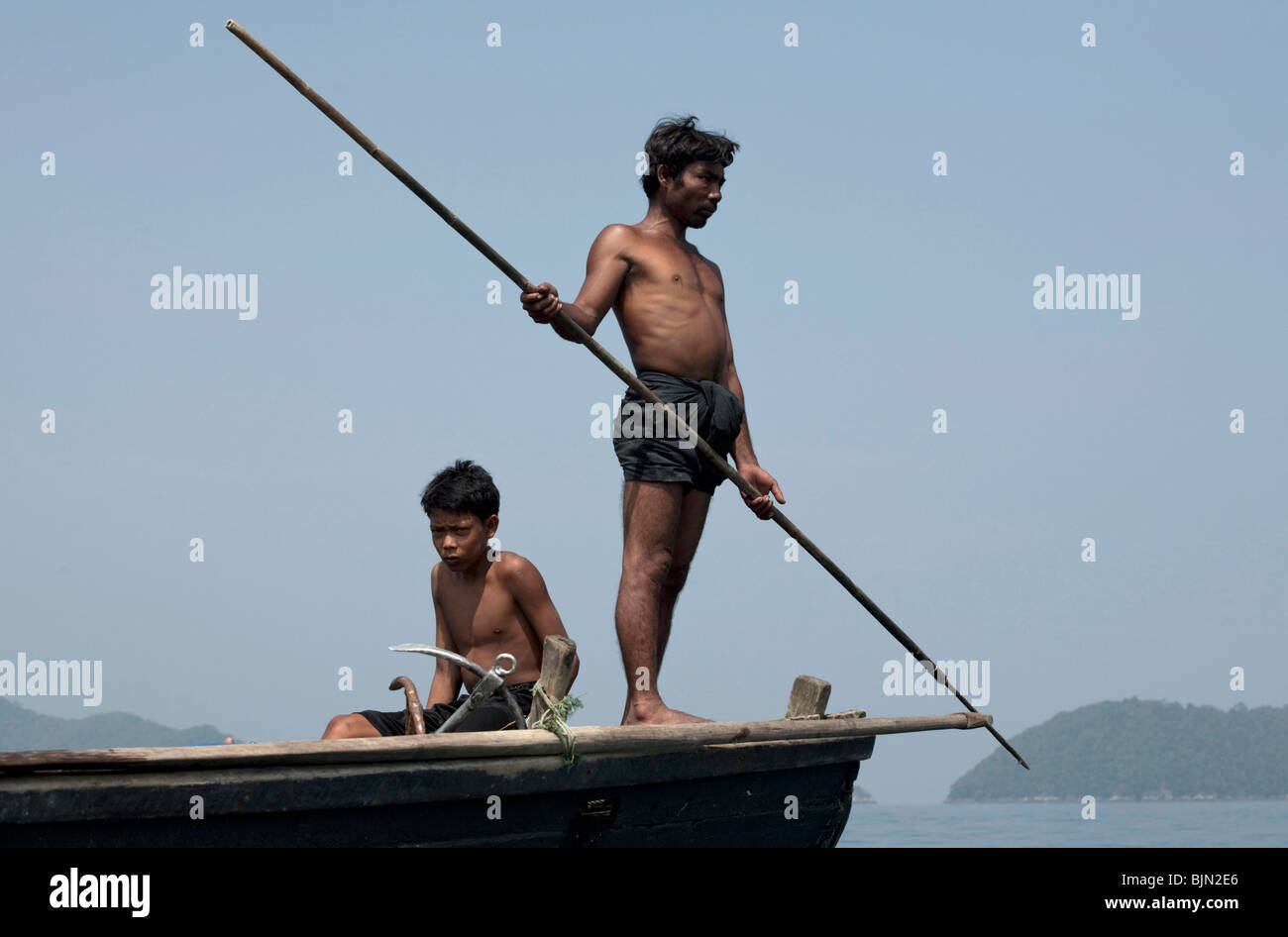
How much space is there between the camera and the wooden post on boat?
4.63 metres

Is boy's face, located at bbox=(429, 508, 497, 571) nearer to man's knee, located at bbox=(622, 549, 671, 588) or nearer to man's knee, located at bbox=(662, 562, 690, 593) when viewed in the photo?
man's knee, located at bbox=(622, 549, 671, 588)

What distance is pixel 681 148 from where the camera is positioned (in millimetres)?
6066

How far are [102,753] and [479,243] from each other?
251 cm

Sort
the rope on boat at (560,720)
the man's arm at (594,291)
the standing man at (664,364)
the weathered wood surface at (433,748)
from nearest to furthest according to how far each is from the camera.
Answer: the weathered wood surface at (433,748) → the rope on boat at (560,720) → the man's arm at (594,291) → the standing man at (664,364)

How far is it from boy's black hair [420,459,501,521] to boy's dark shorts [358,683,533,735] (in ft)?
2.26

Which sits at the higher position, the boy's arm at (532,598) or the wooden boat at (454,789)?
the boy's arm at (532,598)

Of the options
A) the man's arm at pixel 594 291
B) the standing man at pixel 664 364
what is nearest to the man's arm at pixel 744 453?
the standing man at pixel 664 364

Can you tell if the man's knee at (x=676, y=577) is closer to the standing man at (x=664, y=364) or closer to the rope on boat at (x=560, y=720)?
the standing man at (x=664, y=364)

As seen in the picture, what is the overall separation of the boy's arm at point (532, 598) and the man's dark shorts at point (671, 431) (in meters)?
0.58

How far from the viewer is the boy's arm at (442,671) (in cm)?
559

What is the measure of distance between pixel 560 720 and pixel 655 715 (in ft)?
3.38
